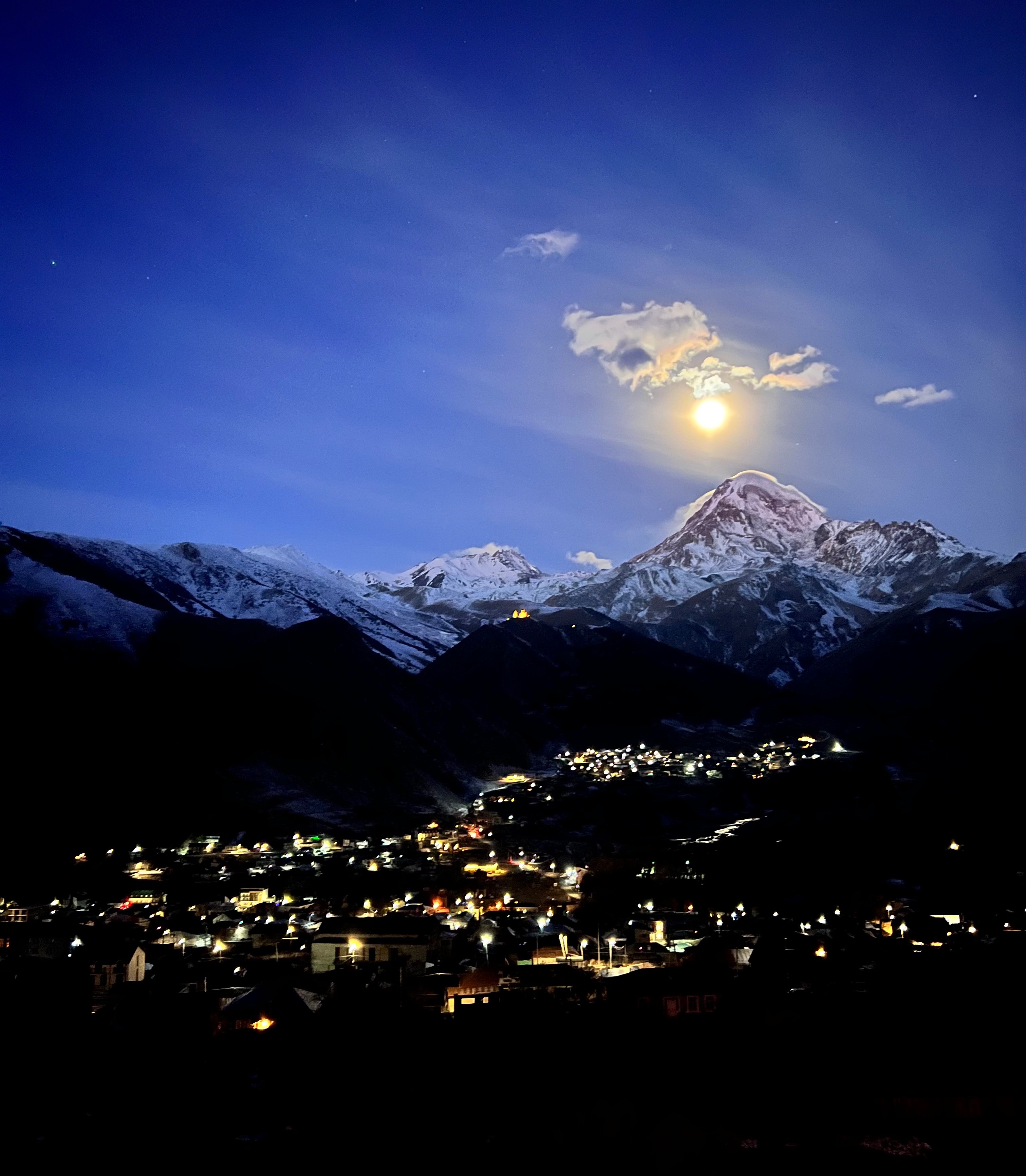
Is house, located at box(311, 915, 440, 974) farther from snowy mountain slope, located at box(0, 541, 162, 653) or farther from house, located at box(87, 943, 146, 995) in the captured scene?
snowy mountain slope, located at box(0, 541, 162, 653)

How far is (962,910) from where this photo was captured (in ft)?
161

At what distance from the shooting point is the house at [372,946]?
39000mm

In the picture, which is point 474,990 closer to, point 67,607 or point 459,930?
point 459,930

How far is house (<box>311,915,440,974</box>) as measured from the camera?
3900 cm

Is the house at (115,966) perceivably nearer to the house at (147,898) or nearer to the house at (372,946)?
Result: the house at (372,946)

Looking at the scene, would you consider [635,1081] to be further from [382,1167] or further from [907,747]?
[907,747]

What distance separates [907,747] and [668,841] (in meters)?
72.5

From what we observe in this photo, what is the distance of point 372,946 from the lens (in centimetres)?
3953

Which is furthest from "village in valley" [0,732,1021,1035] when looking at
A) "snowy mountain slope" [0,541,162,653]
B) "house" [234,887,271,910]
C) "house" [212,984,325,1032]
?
"snowy mountain slope" [0,541,162,653]

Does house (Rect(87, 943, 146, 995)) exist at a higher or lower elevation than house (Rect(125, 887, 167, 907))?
lower

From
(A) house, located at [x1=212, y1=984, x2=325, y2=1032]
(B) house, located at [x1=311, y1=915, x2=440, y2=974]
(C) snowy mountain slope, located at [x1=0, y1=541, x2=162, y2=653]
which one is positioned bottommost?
(A) house, located at [x1=212, y1=984, x2=325, y2=1032]

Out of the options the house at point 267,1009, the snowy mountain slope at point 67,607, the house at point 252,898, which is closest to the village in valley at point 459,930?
the house at point 267,1009

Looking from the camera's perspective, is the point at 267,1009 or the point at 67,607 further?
the point at 67,607

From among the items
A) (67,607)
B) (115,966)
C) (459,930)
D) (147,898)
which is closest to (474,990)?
(459,930)
